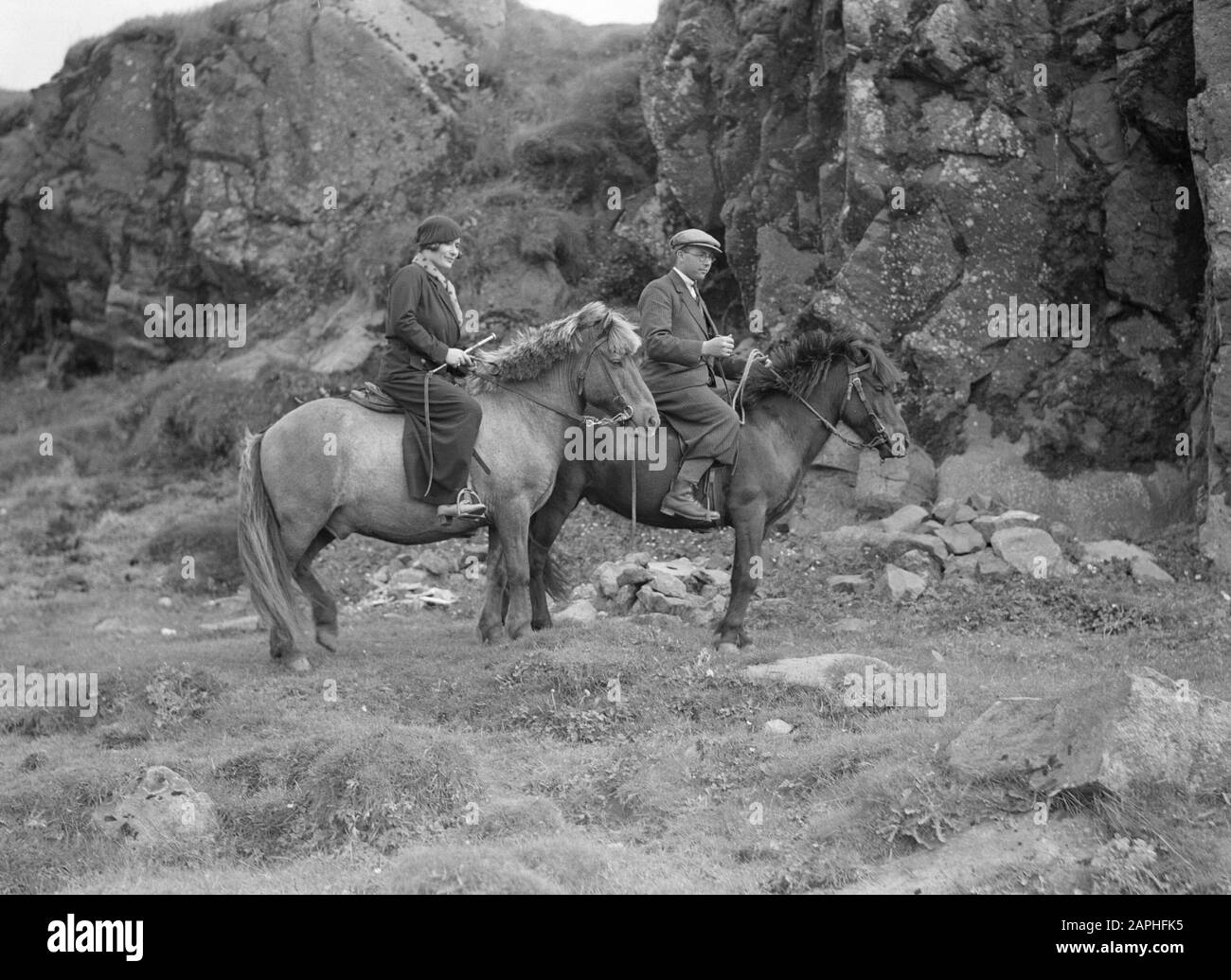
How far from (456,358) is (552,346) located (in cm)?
92

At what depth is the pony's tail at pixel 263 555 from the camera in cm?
1207

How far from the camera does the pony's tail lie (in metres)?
12.1

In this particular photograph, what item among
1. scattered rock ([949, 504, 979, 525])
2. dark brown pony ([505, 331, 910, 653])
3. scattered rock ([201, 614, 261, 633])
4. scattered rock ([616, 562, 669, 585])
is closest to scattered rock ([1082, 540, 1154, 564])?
scattered rock ([949, 504, 979, 525])

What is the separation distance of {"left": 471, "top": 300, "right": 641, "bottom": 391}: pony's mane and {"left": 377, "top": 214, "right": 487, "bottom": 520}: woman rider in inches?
15.3

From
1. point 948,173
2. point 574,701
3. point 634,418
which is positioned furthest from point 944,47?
point 574,701

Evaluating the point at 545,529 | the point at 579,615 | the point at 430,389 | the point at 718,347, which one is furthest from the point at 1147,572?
the point at 430,389

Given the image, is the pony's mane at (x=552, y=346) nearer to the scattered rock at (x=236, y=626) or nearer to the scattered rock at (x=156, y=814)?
the scattered rock at (x=236, y=626)

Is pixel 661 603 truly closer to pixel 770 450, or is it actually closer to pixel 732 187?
pixel 770 450

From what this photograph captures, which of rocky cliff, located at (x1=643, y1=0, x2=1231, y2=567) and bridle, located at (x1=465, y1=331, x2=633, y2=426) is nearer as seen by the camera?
bridle, located at (x1=465, y1=331, x2=633, y2=426)

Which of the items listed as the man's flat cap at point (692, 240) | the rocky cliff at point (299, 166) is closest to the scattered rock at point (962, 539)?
the man's flat cap at point (692, 240)

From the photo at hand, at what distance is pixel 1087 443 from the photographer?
55.5 feet

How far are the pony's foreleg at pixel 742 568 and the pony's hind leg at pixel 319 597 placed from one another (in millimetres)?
3599

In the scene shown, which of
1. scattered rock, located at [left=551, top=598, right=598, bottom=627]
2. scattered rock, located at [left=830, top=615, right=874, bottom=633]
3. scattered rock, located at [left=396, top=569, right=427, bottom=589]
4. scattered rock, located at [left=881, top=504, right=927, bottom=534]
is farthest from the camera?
scattered rock, located at [left=396, top=569, right=427, bottom=589]

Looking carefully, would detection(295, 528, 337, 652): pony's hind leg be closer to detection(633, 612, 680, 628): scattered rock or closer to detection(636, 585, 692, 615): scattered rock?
detection(633, 612, 680, 628): scattered rock
